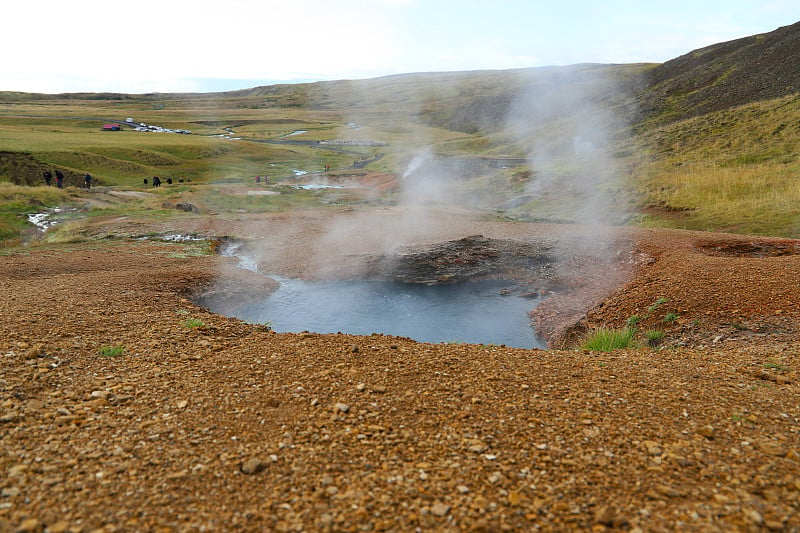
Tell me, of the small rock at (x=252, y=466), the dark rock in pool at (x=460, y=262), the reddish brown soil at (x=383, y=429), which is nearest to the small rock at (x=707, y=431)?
the reddish brown soil at (x=383, y=429)

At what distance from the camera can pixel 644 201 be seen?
958 inches

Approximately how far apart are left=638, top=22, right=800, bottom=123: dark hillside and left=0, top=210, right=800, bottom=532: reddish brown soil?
37.3 m

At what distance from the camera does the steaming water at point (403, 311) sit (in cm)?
1159

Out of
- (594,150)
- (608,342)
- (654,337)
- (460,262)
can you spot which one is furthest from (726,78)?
(608,342)

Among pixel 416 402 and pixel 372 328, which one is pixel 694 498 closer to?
pixel 416 402

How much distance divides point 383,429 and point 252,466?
1234mm

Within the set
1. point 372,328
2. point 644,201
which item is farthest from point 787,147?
point 372,328

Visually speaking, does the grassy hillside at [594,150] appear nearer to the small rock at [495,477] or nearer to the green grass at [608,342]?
the green grass at [608,342]

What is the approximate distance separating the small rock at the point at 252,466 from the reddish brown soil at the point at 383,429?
1.4 inches

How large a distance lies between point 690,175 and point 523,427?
27.0 m

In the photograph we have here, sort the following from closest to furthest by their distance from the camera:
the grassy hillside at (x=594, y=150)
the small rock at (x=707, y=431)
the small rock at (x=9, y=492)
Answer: the small rock at (x=9, y=492), the small rock at (x=707, y=431), the grassy hillside at (x=594, y=150)

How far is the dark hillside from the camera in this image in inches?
1441

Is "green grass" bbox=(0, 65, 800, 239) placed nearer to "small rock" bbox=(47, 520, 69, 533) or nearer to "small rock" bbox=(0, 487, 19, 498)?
"small rock" bbox=(0, 487, 19, 498)

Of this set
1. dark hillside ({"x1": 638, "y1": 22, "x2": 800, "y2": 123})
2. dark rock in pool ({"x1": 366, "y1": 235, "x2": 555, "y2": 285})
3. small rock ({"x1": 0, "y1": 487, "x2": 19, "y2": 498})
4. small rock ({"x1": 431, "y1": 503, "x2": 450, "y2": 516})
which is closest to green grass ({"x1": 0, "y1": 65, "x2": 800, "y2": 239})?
dark hillside ({"x1": 638, "y1": 22, "x2": 800, "y2": 123})
